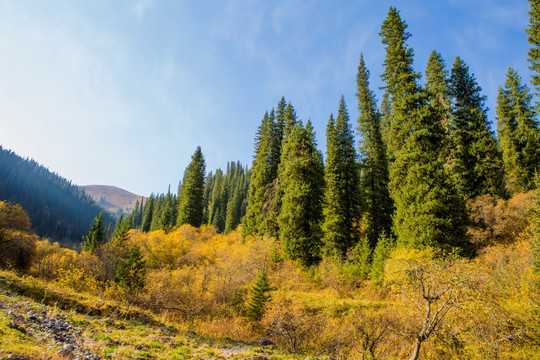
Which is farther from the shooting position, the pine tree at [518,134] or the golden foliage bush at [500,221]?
the pine tree at [518,134]

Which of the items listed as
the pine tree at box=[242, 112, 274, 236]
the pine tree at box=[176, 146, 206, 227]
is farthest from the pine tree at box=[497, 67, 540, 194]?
the pine tree at box=[176, 146, 206, 227]

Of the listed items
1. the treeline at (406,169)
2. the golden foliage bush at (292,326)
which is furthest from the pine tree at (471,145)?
the golden foliage bush at (292,326)

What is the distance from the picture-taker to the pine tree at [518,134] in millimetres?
23922

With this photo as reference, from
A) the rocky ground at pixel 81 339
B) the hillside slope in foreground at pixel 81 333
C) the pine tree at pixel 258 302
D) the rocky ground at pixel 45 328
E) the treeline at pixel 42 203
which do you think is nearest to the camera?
the rocky ground at pixel 81 339

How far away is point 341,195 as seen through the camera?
27.4 meters

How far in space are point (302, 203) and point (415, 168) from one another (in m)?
12.2

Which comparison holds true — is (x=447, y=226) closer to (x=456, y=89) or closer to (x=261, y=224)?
(x=456, y=89)

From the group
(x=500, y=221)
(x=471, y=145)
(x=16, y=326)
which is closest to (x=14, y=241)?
(x=16, y=326)

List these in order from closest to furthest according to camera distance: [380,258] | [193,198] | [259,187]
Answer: [380,258], [259,187], [193,198]

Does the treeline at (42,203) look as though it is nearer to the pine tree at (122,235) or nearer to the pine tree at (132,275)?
the pine tree at (122,235)

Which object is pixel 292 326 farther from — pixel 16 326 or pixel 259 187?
pixel 259 187

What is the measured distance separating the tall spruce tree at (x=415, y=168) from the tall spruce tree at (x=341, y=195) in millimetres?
6067

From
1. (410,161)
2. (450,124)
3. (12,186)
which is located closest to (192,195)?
(410,161)

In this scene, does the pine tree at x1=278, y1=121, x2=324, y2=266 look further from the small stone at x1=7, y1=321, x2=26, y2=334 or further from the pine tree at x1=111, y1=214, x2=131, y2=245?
the small stone at x1=7, y1=321, x2=26, y2=334
